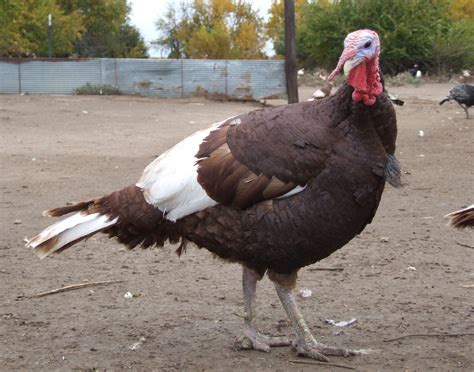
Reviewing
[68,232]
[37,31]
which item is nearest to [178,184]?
[68,232]

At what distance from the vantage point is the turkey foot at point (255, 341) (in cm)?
429

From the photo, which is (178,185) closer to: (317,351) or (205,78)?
(317,351)

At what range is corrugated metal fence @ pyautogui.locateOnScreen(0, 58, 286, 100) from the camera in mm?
21938

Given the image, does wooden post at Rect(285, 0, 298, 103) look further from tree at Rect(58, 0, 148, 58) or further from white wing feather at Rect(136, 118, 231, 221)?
tree at Rect(58, 0, 148, 58)

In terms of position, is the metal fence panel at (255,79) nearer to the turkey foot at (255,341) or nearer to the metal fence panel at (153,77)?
the metal fence panel at (153,77)

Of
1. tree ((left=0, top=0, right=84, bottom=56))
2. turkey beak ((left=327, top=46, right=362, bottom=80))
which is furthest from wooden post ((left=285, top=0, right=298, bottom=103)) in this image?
tree ((left=0, top=0, right=84, bottom=56))

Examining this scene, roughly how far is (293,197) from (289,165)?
172 millimetres

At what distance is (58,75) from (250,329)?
20.6m

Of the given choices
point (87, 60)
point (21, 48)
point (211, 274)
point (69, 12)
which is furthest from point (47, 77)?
point (69, 12)

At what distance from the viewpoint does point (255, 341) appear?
14.1 ft

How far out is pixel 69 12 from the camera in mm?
54062

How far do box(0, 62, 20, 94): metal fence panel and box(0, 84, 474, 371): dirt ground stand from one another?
14.8 meters

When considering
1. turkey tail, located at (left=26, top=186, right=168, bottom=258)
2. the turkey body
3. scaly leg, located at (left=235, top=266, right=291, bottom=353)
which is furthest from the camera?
scaly leg, located at (left=235, top=266, right=291, bottom=353)

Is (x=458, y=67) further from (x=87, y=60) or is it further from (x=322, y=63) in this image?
(x=87, y=60)
